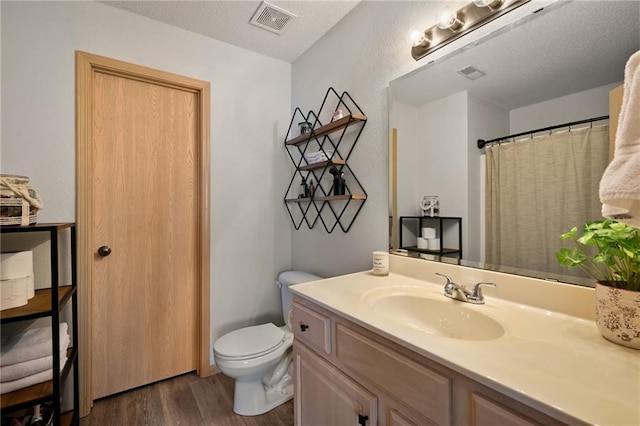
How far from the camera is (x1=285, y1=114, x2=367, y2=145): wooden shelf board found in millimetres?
1666

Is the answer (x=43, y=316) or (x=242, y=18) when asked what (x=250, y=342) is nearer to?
(x=43, y=316)

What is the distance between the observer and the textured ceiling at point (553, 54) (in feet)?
2.86

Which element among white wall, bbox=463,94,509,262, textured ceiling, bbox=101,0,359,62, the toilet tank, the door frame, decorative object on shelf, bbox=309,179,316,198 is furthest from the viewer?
decorative object on shelf, bbox=309,179,316,198

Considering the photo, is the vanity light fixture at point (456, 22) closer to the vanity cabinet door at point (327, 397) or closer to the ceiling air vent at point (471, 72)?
the ceiling air vent at point (471, 72)

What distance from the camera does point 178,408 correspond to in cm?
170

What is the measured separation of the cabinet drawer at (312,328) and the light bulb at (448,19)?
1.32m

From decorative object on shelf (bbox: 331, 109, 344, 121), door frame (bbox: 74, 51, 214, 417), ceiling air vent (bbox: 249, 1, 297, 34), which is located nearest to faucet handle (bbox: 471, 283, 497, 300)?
decorative object on shelf (bbox: 331, 109, 344, 121)

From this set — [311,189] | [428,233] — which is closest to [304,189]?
[311,189]

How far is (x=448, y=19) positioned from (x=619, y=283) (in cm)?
116

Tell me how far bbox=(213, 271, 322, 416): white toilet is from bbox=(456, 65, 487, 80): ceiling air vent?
1680 millimetres

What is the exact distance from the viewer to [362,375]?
0.92m

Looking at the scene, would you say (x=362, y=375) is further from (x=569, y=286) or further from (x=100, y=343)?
(x=100, y=343)

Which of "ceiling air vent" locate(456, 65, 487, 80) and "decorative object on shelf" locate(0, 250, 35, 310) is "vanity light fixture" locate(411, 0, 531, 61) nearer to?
"ceiling air vent" locate(456, 65, 487, 80)

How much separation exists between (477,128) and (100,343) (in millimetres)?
2370
